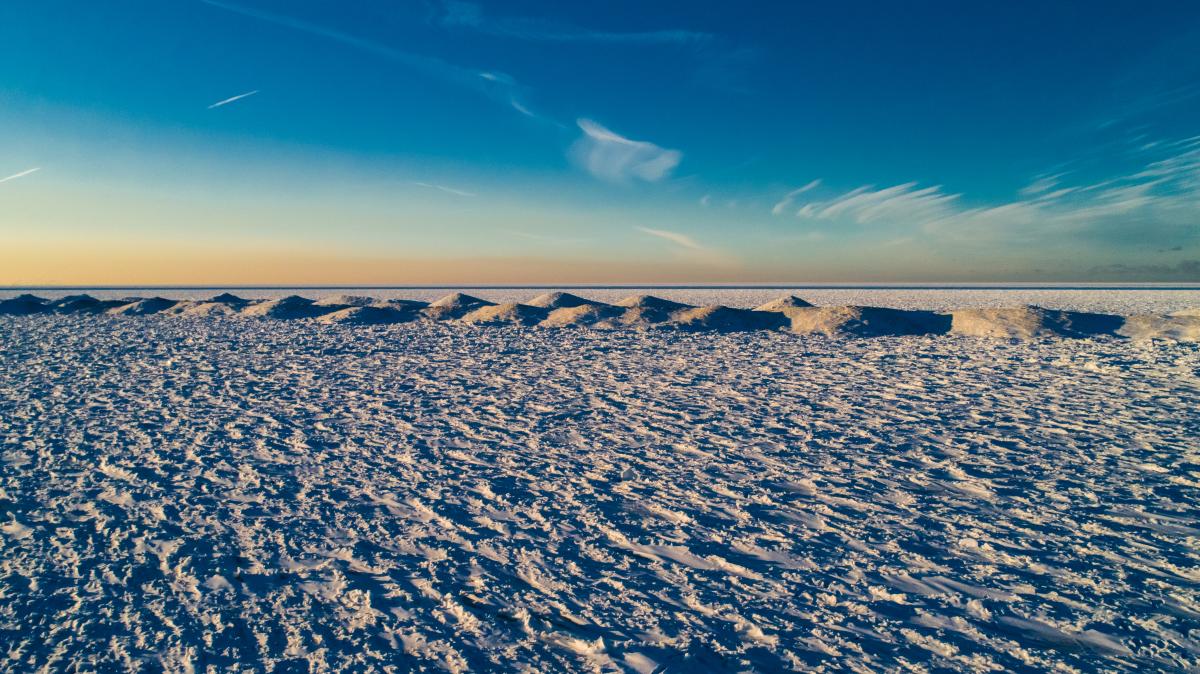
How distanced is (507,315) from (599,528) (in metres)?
17.1

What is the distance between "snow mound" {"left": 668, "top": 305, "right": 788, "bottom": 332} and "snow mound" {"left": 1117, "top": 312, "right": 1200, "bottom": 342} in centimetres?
942

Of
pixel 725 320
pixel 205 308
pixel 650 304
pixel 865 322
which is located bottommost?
pixel 205 308

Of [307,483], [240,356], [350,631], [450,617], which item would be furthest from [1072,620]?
[240,356]

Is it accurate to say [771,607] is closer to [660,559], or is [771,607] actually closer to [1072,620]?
[660,559]

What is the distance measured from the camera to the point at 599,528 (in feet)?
13.7

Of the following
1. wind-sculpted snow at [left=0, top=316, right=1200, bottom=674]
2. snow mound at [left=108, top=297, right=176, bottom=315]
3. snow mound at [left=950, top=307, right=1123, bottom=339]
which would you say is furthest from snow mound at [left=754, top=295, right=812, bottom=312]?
snow mound at [left=108, top=297, right=176, bottom=315]

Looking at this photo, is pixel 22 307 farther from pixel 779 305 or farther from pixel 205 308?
pixel 779 305

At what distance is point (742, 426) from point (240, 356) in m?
11.1

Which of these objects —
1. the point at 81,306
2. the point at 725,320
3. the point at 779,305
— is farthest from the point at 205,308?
the point at 779,305

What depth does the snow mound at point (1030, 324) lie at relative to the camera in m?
16.1

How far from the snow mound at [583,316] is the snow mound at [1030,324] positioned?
34.7 feet

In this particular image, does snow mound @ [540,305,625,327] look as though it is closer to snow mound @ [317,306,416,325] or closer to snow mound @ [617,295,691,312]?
snow mound @ [617,295,691,312]

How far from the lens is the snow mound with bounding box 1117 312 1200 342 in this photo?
15488 millimetres

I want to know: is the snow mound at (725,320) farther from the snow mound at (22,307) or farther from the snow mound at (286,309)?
the snow mound at (22,307)
